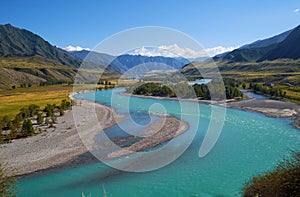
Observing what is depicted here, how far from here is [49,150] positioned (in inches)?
1136

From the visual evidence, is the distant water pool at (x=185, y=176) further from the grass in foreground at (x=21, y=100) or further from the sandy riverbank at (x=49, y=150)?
the grass in foreground at (x=21, y=100)

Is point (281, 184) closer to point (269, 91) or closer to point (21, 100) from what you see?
point (269, 91)

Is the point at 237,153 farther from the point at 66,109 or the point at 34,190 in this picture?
the point at 66,109

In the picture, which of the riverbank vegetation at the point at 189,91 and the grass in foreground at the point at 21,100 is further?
the riverbank vegetation at the point at 189,91

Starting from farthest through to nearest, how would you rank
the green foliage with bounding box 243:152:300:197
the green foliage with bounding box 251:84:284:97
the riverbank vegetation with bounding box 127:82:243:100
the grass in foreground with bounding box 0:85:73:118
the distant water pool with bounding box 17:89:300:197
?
the riverbank vegetation with bounding box 127:82:243:100 → the green foliage with bounding box 251:84:284:97 → the grass in foreground with bounding box 0:85:73:118 → the distant water pool with bounding box 17:89:300:197 → the green foliage with bounding box 243:152:300:197

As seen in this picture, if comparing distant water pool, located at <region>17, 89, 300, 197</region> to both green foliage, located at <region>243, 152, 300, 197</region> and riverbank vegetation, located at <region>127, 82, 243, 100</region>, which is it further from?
riverbank vegetation, located at <region>127, 82, 243, 100</region>

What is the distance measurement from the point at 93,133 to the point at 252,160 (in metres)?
20.8

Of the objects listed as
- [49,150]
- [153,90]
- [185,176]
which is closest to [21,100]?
[153,90]

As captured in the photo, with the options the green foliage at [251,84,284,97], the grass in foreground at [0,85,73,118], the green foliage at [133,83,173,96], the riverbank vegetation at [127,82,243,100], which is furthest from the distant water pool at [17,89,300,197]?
the green foliage at [133,83,173,96]

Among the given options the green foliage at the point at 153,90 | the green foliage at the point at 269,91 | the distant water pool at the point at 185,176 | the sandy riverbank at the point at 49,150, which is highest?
the green foliage at the point at 153,90

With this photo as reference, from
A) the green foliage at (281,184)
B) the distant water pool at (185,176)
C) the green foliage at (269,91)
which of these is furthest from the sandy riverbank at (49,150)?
the green foliage at (269,91)

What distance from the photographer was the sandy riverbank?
2481 centimetres

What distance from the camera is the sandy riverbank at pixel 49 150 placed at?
2481cm

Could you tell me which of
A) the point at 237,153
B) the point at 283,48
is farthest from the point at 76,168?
the point at 283,48
